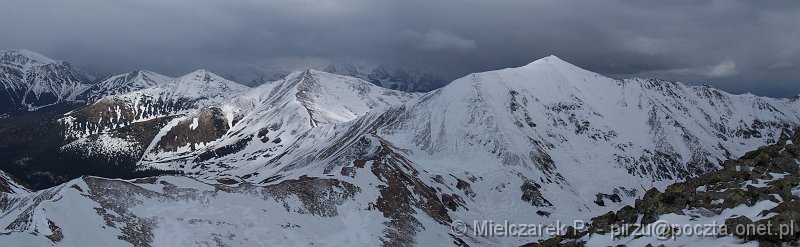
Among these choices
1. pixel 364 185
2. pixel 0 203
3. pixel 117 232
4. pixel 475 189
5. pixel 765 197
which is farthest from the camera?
pixel 475 189

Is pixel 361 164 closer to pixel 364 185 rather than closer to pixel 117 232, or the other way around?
pixel 364 185

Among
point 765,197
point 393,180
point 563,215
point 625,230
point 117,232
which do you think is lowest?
point 563,215

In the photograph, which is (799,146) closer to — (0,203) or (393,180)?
(393,180)

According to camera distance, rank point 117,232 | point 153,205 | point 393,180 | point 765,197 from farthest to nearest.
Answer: point 393,180
point 153,205
point 117,232
point 765,197

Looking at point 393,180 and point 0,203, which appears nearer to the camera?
point 0,203

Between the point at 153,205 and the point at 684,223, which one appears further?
→ the point at 153,205

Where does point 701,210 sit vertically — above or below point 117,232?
above

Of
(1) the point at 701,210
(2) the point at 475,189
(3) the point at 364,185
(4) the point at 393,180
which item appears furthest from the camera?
(2) the point at 475,189

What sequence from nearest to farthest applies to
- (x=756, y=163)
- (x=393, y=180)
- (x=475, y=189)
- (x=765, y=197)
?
(x=765, y=197)
(x=756, y=163)
(x=393, y=180)
(x=475, y=189)

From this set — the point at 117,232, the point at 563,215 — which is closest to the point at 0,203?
the point at 117,232

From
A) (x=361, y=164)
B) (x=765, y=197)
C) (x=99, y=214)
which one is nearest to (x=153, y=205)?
(x=99, y=214)
